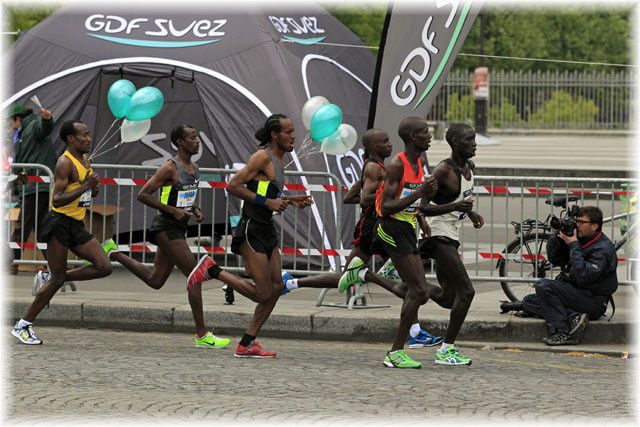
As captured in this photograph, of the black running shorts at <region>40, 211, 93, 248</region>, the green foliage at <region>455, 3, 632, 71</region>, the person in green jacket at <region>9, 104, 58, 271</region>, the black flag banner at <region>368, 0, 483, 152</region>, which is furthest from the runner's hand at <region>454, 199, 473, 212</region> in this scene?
the green foliage at <region>455, 3, 632, 71</region>

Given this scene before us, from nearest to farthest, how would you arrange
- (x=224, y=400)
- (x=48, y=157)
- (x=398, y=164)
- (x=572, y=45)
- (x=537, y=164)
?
1. (x=224, y=400)
2. (x=398, y=164)
3. (x=48, y=157)
4. (x=537, y=164)
5. (x=572, y=45)

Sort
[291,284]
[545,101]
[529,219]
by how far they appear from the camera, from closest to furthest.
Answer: [291,284], [529,219], [545,101]

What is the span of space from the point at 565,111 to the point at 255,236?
132 ft

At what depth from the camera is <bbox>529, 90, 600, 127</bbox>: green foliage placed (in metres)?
48.7

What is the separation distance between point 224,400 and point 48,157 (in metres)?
6.80

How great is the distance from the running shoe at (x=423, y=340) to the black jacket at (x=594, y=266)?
45.0 inches

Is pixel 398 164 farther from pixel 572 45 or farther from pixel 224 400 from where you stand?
pixel 572 45

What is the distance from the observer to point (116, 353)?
34.1ft

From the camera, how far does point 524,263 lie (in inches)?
497

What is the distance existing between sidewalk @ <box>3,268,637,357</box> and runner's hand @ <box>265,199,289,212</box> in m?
1.91

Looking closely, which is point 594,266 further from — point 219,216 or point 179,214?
point 219,216

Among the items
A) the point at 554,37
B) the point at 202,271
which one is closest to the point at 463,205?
the point at 202,271

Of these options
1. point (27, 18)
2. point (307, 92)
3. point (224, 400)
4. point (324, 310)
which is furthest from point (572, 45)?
point (224, 400)

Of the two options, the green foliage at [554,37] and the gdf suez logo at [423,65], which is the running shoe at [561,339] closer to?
the gdf suez logo at [423,65]
